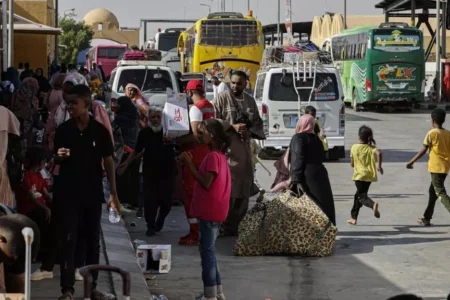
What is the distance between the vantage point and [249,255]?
11664 mm

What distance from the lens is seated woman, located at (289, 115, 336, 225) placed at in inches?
474

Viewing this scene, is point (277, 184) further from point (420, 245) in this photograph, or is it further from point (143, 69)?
point (143, 69)

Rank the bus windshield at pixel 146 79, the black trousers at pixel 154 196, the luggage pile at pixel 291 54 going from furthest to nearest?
the luggage pile at pixel 291 54
the bus windshield at pixel 146 79
the black trousers at pixel 154 196

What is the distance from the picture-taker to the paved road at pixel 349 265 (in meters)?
9.91

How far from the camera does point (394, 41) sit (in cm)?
4166

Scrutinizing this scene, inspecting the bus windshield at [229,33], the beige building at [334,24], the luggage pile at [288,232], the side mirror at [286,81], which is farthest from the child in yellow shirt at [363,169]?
the beige building at [334,24]

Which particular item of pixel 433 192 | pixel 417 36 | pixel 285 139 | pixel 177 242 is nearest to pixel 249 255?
pixel 177 242

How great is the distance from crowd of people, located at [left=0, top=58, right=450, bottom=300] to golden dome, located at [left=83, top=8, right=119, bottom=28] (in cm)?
12728

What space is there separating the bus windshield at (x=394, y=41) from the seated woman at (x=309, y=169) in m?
30.0

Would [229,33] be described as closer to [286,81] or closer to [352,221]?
[286,81]

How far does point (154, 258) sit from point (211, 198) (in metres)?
1.84

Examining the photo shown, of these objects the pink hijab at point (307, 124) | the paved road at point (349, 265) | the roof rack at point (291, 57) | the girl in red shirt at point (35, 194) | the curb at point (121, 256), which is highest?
the roof rack at point (291, 57)

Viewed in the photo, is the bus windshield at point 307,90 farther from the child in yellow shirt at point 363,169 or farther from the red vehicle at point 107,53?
the red vehicle at point 107,53

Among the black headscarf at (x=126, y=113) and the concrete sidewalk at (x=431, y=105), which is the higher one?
the black headscarf at (x=126, y=113)
